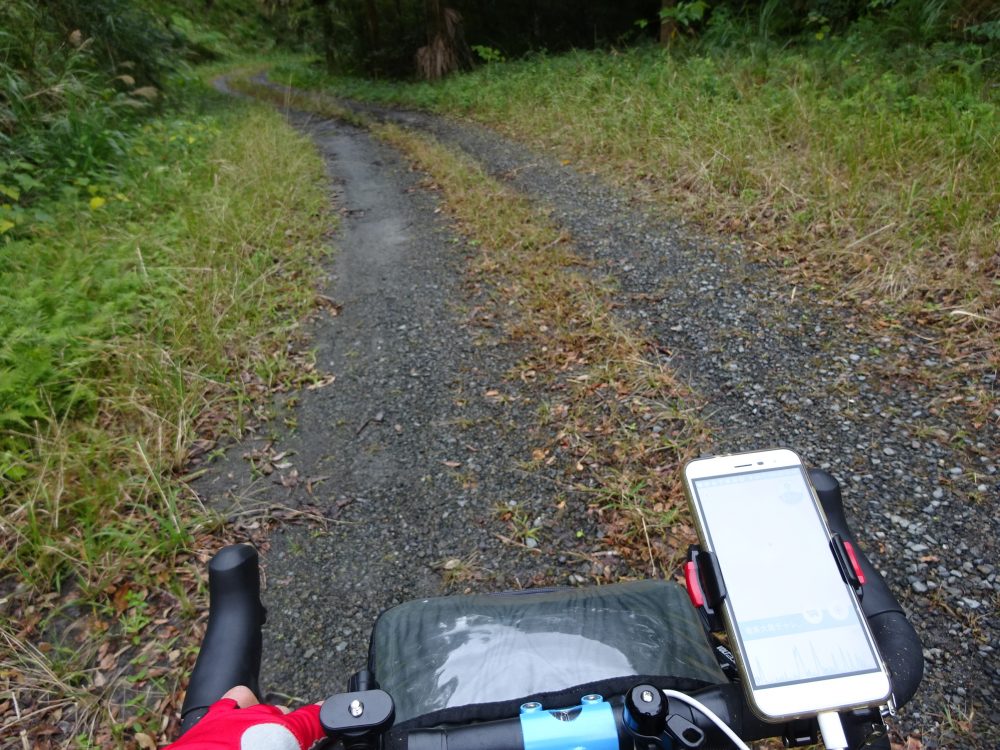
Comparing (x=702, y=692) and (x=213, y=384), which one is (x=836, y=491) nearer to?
(x=702, y=692)

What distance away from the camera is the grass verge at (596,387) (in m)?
2.57

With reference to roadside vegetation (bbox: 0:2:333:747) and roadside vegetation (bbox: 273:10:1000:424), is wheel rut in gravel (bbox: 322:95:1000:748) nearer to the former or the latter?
roadside vegetation (bbox: 273:10:1000:424)

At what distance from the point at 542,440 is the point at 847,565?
206 cm

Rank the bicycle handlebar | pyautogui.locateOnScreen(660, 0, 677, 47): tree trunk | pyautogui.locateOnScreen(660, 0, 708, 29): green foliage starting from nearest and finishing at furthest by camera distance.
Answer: the bicycle handlebar
pyautogui.locateOnScreen(660, 0, 708, 29): green foliage
pyautogui.locateOnScreen(660, 0, 677, 47): tree trunk

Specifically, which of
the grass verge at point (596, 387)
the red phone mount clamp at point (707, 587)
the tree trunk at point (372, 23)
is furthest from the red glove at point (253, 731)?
the tree trunk at point (372, 23)

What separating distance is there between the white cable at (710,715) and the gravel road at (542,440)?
1.42 meters

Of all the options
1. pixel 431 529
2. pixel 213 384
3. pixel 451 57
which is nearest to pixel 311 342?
pixel 213 384

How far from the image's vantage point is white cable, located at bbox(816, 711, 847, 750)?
809 millimetres

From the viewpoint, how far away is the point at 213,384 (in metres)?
3.51

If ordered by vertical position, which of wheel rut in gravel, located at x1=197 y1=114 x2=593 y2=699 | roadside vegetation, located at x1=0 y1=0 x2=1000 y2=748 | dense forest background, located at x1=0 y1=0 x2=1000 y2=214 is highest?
dense forest background, located at x1=0 y1=0 x2=1000 y2=214

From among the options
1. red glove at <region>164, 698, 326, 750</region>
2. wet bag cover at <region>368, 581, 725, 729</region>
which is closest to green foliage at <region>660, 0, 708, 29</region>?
wet bag cover at <region>368, 581, 725, 729</region>

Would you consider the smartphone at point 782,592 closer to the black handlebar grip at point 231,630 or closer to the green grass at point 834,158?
the black handlebar grip at point 231,630

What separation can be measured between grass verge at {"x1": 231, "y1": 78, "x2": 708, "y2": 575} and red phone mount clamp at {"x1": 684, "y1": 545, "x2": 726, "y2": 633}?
137cm

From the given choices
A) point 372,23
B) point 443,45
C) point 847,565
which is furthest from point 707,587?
point 372,23
